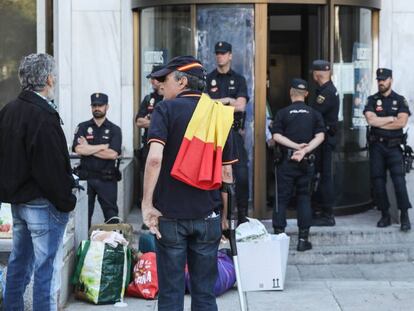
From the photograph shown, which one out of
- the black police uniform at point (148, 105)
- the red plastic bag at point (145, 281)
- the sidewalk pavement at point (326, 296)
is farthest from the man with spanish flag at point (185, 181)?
the black police uniform at point (148, 105)

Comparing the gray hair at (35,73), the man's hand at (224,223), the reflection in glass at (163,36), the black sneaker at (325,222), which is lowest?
the black sneaker at (325,222)

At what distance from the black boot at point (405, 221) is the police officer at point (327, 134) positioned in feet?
2.57

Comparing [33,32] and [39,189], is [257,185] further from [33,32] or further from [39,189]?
[39,189]

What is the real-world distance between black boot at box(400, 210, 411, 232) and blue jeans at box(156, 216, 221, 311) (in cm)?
476

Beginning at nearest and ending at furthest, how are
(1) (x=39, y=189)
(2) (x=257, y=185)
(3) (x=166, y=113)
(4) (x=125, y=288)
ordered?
1. (3) (x=166, y=113)
2. (1) (x=39, y=189)
3. (4) (x=125, y=288)
4. (2) (x=257, y=185)

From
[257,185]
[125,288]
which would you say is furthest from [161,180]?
[257,185]

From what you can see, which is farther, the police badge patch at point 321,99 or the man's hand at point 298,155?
the police badge patch at point 321,99

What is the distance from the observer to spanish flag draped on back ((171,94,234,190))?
5.20 metres

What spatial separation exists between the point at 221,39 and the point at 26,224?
5065 mm

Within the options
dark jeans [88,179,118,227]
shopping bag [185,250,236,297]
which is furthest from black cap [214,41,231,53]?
shopping bag [185,250,236,297]

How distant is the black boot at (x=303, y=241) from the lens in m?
9.20

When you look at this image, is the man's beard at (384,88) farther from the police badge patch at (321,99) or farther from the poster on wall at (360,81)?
the poster on wall at (360,81)

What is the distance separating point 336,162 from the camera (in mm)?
10516

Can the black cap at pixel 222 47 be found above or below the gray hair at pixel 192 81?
above
